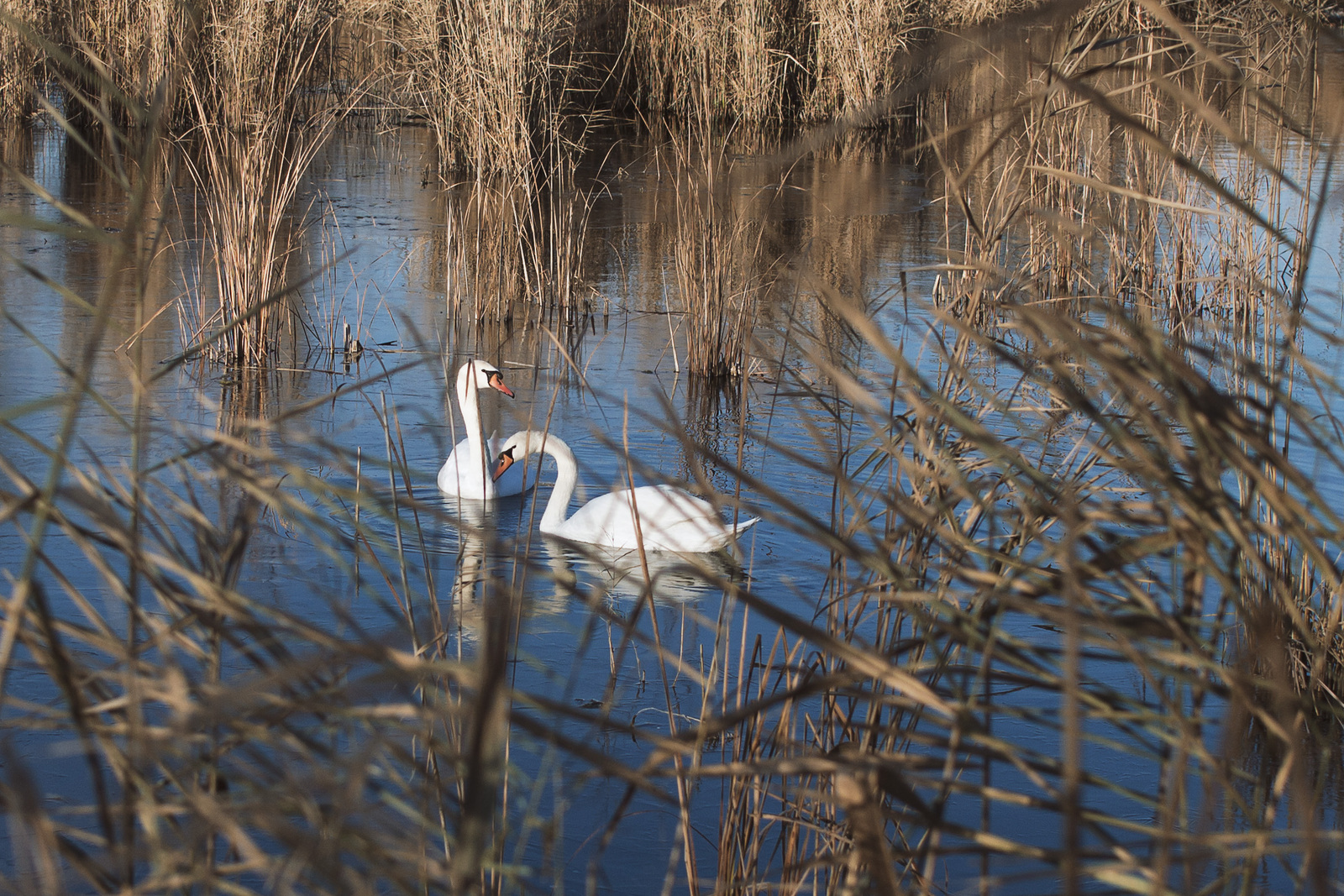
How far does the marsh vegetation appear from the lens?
1.24 metres

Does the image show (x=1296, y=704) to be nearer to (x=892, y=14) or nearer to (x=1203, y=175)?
(x=1203, y=175)

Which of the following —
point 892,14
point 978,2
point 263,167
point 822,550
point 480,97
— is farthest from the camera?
point 978,2

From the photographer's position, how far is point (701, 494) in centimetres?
171

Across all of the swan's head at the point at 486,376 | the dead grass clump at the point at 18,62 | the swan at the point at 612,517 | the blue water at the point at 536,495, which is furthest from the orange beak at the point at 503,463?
the dead grass clump at the point at 18,62

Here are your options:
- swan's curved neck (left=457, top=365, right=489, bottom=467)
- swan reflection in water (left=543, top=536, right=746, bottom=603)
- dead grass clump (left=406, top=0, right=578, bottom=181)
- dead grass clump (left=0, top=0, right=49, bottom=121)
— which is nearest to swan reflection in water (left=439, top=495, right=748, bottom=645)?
swan reflection in water (left=543, top=536, right=746, bottom=603)

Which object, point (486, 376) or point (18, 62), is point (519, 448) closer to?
point (486, 376)

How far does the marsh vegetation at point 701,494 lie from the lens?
1.24 m

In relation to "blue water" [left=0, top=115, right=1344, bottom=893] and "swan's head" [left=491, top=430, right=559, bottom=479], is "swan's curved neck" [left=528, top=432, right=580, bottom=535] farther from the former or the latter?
"blue water" [left=0, top=115, right=1344, bottom=893]

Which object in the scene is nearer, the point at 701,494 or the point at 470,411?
the point at 701,494

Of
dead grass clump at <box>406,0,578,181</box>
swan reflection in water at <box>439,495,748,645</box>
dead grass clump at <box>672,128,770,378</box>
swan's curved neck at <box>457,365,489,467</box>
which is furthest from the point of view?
dead grass clump at <box>406,0,578,181</box>

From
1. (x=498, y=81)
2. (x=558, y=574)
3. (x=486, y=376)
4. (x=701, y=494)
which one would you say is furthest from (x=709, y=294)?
(x=701, y=494)

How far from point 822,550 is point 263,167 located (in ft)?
10.1

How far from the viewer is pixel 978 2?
1908 cm

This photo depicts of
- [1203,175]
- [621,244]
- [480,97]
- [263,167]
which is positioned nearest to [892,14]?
[621,244]
